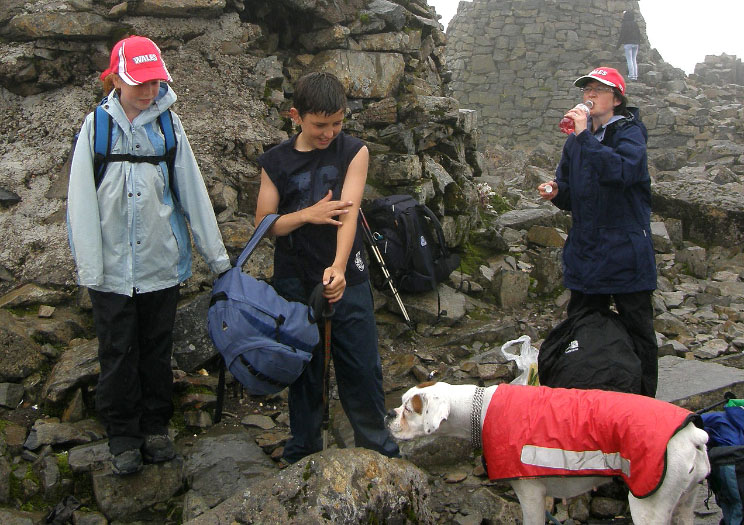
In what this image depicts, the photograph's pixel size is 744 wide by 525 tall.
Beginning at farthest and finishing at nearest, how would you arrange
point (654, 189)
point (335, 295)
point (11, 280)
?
1. point (654, 189)
2. point (11, 280)
3. point (335, 295)

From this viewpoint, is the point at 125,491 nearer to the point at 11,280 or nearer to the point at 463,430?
the point at 463,430

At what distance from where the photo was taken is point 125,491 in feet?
11.0

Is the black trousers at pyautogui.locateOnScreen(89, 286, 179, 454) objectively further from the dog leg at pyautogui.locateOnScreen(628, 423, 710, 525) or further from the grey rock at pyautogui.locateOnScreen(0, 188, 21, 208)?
the dog leg at pyautogui.locateOnScreen(628, 423, 710, 525)

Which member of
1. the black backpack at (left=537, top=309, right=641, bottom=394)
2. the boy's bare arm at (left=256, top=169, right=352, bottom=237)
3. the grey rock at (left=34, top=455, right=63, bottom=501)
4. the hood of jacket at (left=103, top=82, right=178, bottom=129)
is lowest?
the grey rock at (left=34, top=455, right=63, bottom=501)

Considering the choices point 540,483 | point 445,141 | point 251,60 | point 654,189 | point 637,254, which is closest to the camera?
point 540,483

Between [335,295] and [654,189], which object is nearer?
[335,295]

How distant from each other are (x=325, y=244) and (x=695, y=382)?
3073 mm

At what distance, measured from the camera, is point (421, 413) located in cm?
309

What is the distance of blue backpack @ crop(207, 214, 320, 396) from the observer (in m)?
3.03

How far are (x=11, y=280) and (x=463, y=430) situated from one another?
3435 millimetres

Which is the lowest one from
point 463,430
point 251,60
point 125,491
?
point 125,491

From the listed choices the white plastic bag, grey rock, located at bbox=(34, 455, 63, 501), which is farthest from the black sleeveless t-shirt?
grey rock, located at bbox=(34, 455, 63, 501)

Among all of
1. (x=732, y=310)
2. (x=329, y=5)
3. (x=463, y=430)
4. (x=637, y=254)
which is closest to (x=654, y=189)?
(x=732, y=310)

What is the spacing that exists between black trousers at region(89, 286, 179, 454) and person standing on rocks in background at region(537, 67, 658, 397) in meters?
2.45
